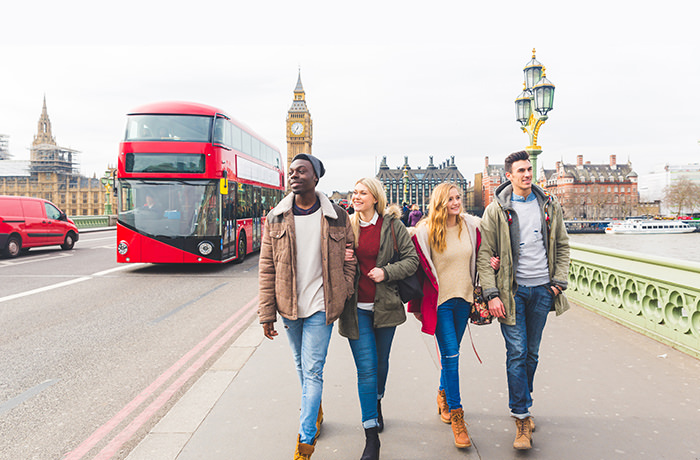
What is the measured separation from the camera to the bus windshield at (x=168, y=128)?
35.5 feet

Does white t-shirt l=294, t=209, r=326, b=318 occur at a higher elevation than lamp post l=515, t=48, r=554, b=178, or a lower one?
lower

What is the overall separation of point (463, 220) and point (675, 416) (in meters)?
1.99

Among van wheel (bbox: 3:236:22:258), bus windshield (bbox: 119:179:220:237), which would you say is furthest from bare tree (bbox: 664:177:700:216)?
van wheel (bbox: 3:236:22:258)

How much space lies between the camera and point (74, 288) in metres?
9.40

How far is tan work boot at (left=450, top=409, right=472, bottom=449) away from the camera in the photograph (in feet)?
9.43

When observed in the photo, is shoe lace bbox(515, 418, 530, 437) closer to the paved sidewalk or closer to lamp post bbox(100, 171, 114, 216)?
the paved sidewalk

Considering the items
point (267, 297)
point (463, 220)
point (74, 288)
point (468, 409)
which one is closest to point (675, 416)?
point (468, 409)

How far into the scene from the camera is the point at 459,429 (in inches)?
116

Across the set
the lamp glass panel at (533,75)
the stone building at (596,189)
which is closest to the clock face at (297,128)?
the stone building at (596,189)

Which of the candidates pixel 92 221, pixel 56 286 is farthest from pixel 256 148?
pixel 92 221

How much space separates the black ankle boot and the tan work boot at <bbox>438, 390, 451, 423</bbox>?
0.66 meters

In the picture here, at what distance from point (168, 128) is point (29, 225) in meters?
8.14

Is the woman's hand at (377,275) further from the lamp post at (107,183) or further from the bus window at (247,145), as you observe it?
the bus window at (247,145)

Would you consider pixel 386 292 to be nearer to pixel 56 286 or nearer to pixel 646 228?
pixel 56 286
